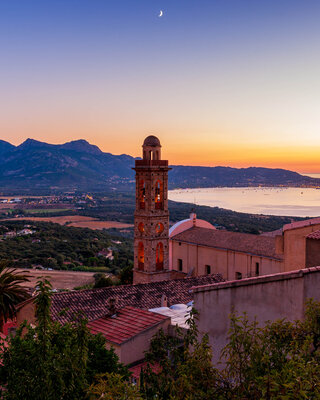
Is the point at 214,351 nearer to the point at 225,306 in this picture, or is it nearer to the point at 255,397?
the point at 225,306

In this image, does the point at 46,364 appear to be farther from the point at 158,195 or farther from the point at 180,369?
the point at 158,195

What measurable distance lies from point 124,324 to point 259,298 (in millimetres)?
5171

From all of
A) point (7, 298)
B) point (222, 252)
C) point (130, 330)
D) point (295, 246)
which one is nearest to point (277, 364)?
point (130, 330)

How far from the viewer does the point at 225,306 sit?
8.27 m

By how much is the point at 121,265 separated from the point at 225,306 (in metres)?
41.8

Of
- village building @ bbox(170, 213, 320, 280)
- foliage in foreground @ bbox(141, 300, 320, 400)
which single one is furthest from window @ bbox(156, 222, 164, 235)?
foliage in foreground @ bbox(141, 300, 320, 400)

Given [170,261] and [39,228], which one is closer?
[170,261]

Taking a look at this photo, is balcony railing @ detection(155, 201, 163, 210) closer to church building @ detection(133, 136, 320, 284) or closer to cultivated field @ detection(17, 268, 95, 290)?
church building @ detection(133, 136, 320, 284)

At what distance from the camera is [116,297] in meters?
17.7

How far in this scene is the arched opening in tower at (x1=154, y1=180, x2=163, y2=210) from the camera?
2839cm

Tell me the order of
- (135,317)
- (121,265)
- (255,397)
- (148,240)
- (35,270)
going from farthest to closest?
1. (121,265)
2. (35,270)
3. (148,240)
4. (135,317)
5. (255,397)

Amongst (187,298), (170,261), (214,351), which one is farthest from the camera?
(170,261)

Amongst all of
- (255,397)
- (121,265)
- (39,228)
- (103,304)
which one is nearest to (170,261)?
(103,304)

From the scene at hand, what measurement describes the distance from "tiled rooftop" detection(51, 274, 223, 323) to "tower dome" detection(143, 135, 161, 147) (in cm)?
1016
